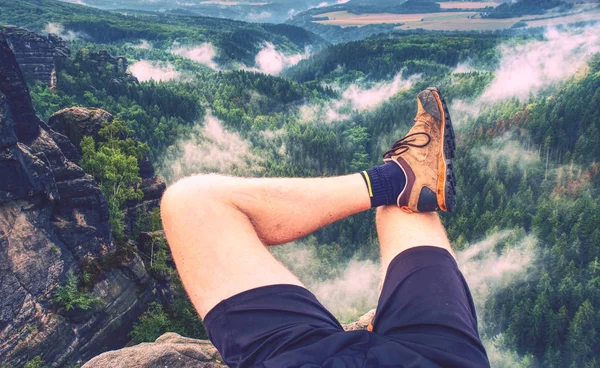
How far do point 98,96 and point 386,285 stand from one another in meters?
109

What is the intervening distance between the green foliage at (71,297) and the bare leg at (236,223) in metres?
24.6

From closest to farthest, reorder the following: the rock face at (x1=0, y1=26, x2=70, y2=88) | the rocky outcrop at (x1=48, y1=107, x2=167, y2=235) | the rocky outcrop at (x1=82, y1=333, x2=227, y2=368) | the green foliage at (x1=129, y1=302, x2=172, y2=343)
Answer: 1. the rocky outcrop at (x1=82, y1=333, x2=227, y2=368)
2. the green foliage at (x1=129, y1=302, x2=172, y2=343)
3. the rocky outcrop at (x1=48, y1=107, x2=167, y2=235)
4. the rock face at (x1=0, y1=26, x2=70, y2=88)

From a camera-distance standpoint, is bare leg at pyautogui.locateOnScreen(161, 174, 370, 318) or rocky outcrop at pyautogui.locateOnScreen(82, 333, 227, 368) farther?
rocky outcrop at pyautogui.locateOnScreen(82, 333, 227, 368)

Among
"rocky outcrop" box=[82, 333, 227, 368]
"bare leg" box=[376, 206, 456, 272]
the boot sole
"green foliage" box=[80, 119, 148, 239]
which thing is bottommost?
"green foliage" box=[80, 119, 148, 239]

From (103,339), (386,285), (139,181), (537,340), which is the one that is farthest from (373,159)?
(386,285)

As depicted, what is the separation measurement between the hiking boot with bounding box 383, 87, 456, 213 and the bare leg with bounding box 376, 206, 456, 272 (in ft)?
0.40

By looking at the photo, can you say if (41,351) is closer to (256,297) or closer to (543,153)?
(256,297)

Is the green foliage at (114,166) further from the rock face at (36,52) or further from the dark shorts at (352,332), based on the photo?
the rock face at (36,52)

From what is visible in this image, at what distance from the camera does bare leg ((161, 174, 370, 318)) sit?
2.67 metres

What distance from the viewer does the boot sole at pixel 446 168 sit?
4012 mm

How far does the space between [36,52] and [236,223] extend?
306 ft

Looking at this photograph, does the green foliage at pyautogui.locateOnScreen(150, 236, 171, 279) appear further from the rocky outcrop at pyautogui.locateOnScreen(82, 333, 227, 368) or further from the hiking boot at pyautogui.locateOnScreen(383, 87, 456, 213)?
the hiking boot at pyautogui.locateOnScreen(383, 87, 456, 213)

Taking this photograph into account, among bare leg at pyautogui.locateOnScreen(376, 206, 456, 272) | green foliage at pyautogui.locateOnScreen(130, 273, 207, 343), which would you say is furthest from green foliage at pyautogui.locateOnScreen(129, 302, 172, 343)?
bare leg at pyautogui.locateOnScreen(376, 206, 456, 272)

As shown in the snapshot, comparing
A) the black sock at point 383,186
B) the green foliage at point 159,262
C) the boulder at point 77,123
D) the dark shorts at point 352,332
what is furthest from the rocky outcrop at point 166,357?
the boulder at point 77,123
